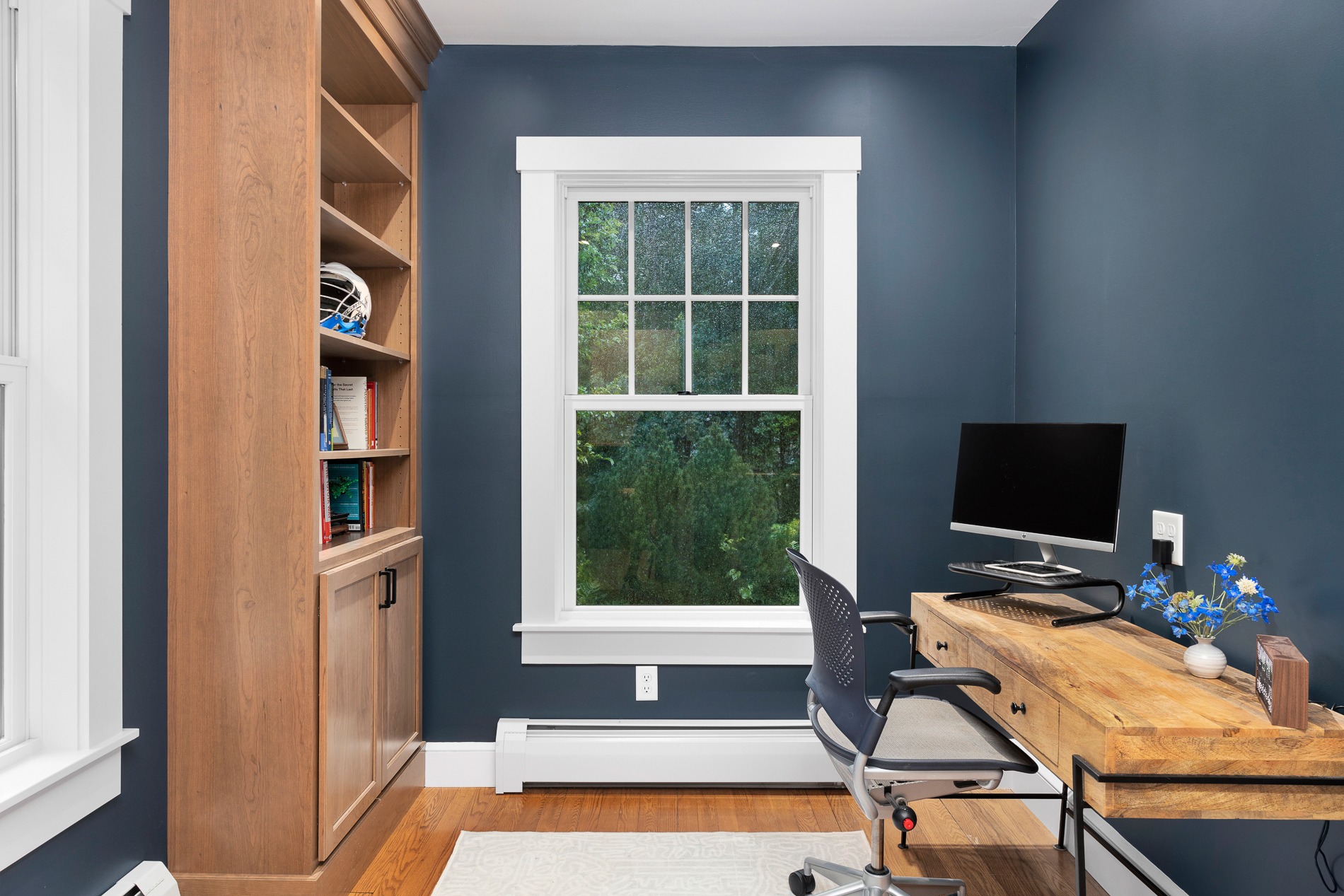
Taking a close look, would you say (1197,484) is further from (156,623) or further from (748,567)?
(156,623)

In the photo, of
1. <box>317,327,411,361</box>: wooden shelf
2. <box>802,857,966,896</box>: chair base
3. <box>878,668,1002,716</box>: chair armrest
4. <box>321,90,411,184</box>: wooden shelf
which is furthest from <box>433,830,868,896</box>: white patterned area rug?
<box>321,90,411,184</box>: wooden shelf

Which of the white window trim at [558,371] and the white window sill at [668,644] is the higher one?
the white window trim at [558,371]

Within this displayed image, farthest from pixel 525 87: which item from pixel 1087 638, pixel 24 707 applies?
pixel 1087 638

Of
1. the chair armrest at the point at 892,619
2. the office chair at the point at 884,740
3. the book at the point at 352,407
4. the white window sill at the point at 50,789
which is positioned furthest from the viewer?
the book at the point at 352,407

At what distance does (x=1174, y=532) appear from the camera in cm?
189

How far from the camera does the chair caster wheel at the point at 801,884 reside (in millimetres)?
1979

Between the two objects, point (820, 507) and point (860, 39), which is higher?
point (860, 39)

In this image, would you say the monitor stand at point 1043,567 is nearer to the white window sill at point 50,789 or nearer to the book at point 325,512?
the book at point 325,512

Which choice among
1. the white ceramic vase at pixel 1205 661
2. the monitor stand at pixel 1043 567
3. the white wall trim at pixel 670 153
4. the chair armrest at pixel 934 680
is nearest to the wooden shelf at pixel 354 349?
the white wall trim at pixel 670 153

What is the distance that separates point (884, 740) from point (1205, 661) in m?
0.71

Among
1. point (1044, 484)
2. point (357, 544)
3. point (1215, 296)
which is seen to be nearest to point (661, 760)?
point (357, 544)

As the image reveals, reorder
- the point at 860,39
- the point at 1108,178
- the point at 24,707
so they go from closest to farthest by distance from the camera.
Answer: the point at 24,707
the point at 1108,178
the point at 860,39

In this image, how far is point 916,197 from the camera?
2.73m

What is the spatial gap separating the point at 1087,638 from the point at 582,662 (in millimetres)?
1661
